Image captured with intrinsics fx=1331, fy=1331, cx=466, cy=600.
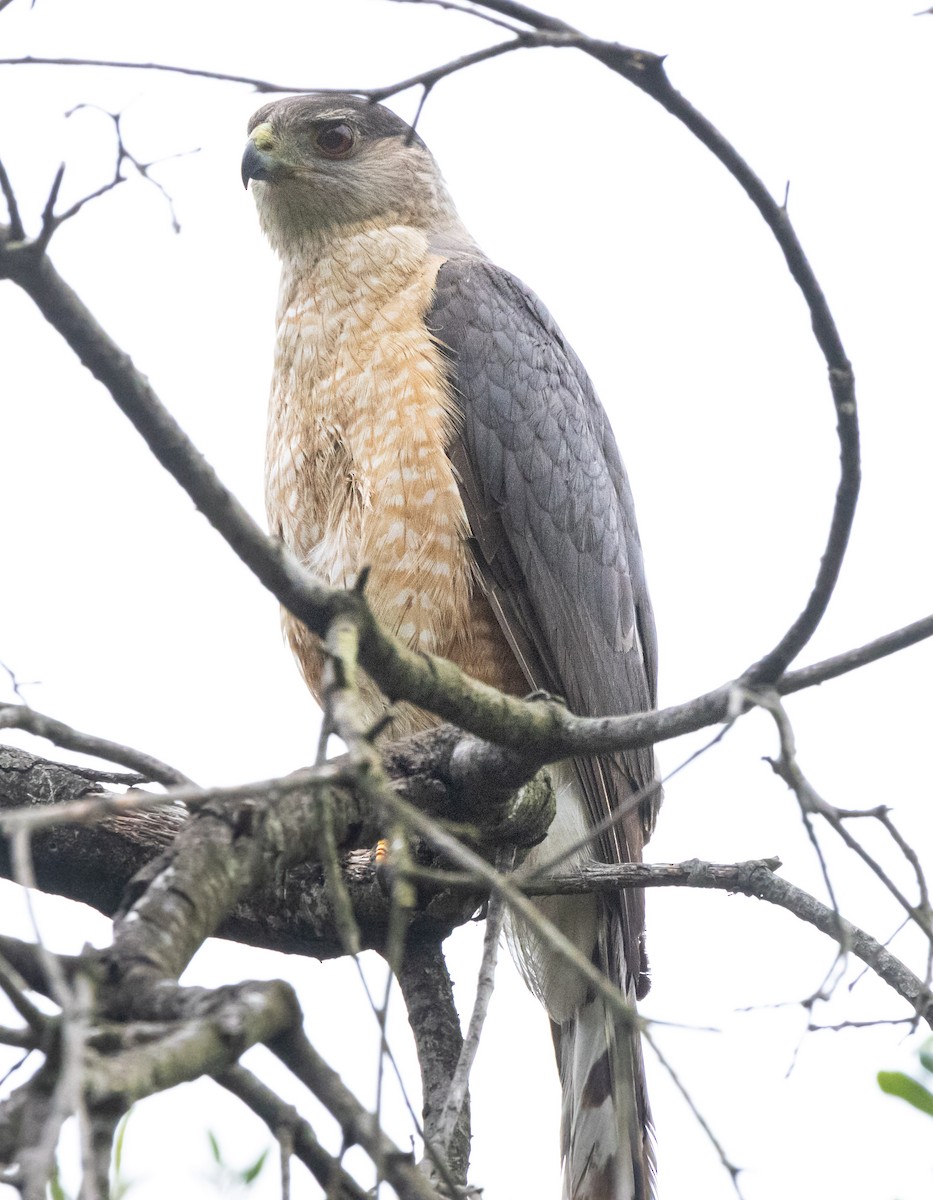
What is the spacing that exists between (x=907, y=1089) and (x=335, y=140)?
15.2 feet

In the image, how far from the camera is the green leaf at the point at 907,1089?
2.69 meters

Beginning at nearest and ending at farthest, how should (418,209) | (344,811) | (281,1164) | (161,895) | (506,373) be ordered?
1. (281,1164)
2. (161,895)
3. (344,811)
4. (506,373)
5. (418,209)

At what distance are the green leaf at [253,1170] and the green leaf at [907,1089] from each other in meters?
1.31

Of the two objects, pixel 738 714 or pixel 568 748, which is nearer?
pixel 738 714

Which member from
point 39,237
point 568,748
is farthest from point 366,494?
point 39,237

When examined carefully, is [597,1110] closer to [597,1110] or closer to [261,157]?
[597,1110]

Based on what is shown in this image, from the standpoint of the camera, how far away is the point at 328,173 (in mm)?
5758

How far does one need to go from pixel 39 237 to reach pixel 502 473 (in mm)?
2801

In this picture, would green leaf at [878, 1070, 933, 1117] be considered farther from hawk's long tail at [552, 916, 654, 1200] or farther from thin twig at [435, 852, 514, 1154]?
hawk's long tail at [552, 916, 654, 1200]

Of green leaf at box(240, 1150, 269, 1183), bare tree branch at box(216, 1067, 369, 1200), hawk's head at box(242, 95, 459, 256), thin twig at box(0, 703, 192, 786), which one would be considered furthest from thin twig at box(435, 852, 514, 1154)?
hawk's head at box(242, 95, 459, 256)

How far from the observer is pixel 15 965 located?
2.27m

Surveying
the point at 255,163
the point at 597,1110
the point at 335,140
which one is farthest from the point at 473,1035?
the point at 335,140

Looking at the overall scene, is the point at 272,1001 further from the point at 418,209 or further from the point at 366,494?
the point at 418,209

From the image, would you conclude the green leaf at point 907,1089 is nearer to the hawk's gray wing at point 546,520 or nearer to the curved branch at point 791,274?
the curved branch at point 791,274
